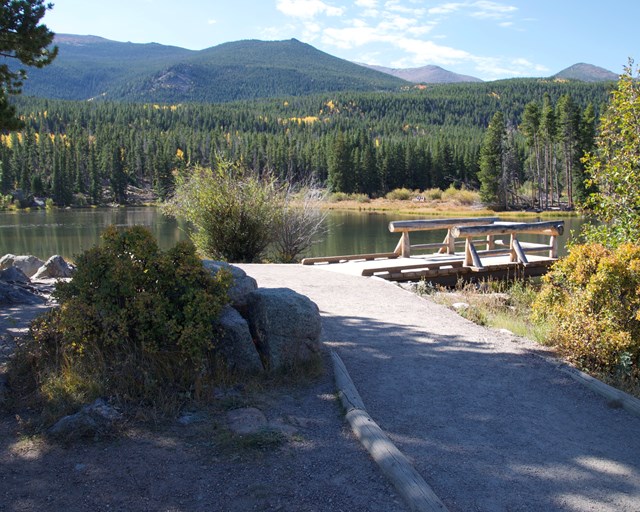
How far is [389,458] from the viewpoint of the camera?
4246 millimetres

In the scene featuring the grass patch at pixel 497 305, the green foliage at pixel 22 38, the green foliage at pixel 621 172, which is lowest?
the grass patch at pixel 497 305

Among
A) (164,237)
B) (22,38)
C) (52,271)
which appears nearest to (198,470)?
(22,38)

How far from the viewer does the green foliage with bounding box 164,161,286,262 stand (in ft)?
58.6

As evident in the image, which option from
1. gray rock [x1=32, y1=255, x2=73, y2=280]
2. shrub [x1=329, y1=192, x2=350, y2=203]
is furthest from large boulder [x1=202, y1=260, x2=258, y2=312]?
shrub [x1=329, y1=192, x2=350, y2=203]

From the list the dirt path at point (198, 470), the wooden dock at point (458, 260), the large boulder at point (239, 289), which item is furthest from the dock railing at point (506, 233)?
the dirt path at point (198, 470)

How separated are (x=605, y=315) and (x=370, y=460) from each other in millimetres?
4149

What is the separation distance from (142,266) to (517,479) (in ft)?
13.1

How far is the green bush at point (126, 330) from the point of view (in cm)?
531

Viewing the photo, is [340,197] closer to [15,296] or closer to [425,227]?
[425,227]

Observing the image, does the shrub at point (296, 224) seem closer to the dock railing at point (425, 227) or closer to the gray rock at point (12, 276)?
the dock railing at point (425, 227)

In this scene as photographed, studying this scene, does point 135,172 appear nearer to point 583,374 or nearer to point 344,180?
point 344,180

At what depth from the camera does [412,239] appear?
1567 inches

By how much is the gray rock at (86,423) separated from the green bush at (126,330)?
0.31 m

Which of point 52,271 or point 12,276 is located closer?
point 12,276
